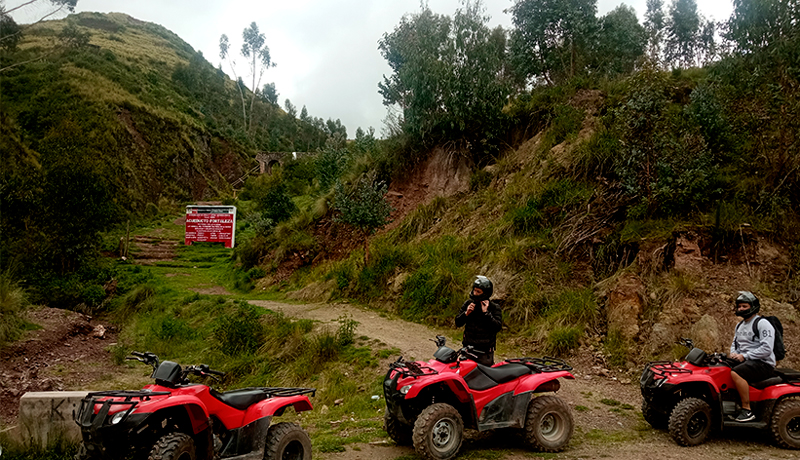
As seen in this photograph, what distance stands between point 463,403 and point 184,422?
2.91 m

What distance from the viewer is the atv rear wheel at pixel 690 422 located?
6398 mm

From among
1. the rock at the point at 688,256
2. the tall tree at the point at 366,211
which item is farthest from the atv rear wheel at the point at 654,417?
the tall tree at the point at 366,211

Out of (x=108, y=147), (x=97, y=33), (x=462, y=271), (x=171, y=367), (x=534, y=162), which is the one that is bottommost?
(x=171, y=367)

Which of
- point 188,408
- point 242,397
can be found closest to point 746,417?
point 242,397

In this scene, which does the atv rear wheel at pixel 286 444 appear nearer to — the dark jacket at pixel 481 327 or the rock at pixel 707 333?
the dark jacket at pixel 481 327

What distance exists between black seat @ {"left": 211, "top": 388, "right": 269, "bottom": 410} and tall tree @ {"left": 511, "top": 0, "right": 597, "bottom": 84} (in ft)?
64.8

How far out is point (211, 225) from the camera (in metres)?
29.0

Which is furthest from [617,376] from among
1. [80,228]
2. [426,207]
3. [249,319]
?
[80,228]

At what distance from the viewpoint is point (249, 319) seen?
14.2 meters

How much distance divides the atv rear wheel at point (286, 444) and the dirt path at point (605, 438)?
535 millimetres

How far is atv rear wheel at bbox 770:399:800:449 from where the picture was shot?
6.43m

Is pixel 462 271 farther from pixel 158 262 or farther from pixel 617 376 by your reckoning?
pixel 158 262

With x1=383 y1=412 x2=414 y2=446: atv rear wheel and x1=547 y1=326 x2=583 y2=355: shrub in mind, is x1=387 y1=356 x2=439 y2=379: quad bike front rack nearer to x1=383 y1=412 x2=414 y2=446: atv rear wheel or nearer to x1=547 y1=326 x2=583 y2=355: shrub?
x1=383 y1=412 x2=414 y2=446: atv rear wheel

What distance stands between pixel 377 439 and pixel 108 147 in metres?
38.7
